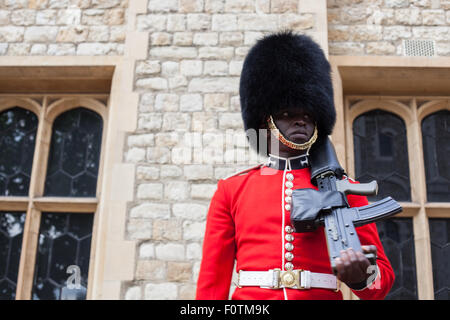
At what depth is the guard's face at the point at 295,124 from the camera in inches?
81.9

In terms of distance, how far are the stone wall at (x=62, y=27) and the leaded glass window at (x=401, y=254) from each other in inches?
105

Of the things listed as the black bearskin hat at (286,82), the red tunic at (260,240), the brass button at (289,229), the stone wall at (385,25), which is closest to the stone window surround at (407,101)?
the stone wall at (385,25)

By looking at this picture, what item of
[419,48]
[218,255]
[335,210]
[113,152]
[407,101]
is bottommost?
[218,255]

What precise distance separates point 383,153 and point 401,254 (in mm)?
832

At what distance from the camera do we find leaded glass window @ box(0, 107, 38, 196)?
4152 millimetres

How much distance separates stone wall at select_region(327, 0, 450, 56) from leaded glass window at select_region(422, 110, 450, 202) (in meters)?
0.57

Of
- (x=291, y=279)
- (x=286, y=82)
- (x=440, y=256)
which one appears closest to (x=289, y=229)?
(x=291, y=279)

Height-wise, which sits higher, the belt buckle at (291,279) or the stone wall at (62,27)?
the stone wall at (62,27)

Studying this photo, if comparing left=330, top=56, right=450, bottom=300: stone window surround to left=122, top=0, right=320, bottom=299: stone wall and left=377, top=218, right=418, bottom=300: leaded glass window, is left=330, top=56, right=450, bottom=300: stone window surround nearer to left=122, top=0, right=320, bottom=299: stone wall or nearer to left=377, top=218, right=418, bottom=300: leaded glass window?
left=377, top=218, right=418, bottom=300: leaded glass window

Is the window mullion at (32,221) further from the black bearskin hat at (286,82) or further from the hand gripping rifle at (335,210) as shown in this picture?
the hand gripping rifle at (335,210)

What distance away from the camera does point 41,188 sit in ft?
13.5

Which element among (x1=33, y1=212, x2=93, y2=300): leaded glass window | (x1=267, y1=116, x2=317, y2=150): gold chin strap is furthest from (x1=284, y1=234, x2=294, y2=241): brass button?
(x1=33, y1=212, x2=93, y2=300): leaded glass window

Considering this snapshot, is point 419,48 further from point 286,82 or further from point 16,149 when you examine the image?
point 16,149

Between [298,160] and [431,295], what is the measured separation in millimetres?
Result: 2140
